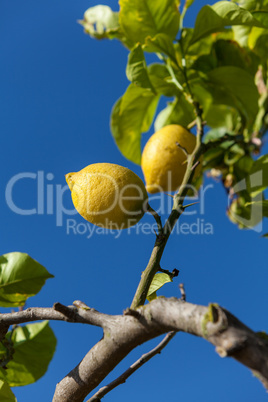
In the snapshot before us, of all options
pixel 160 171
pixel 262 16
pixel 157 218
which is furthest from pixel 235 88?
pixel 157 218

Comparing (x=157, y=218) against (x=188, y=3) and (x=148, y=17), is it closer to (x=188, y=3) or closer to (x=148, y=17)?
(x=148, y=17)

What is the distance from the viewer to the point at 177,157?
3.55 feet

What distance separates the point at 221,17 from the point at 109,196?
2.47 feet

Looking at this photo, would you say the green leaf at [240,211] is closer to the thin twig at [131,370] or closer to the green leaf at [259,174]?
the green leaf at [259,174]

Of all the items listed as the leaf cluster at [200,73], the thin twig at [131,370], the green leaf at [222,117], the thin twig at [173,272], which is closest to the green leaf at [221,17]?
the leaf cluster at [200,73]

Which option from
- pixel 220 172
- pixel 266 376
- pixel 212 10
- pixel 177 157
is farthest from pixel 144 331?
pixel 220 172

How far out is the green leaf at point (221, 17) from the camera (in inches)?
47.0

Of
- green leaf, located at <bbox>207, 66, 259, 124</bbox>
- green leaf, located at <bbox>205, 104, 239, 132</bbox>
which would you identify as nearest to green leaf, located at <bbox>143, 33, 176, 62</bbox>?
green leaf, located at <bbox>207, 66, 259, 124</bbox>

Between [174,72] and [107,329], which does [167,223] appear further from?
[174,72]

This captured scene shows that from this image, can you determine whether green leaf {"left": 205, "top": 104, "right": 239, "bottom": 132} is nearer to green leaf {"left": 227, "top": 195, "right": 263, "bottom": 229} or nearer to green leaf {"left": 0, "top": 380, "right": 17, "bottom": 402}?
green leaf {"left": 227, "top": 195, "right": 263, "bottom": 229}

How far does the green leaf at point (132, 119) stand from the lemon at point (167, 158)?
315mm

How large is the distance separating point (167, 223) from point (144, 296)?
0.16m

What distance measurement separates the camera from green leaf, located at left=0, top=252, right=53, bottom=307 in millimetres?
854

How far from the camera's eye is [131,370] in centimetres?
77
